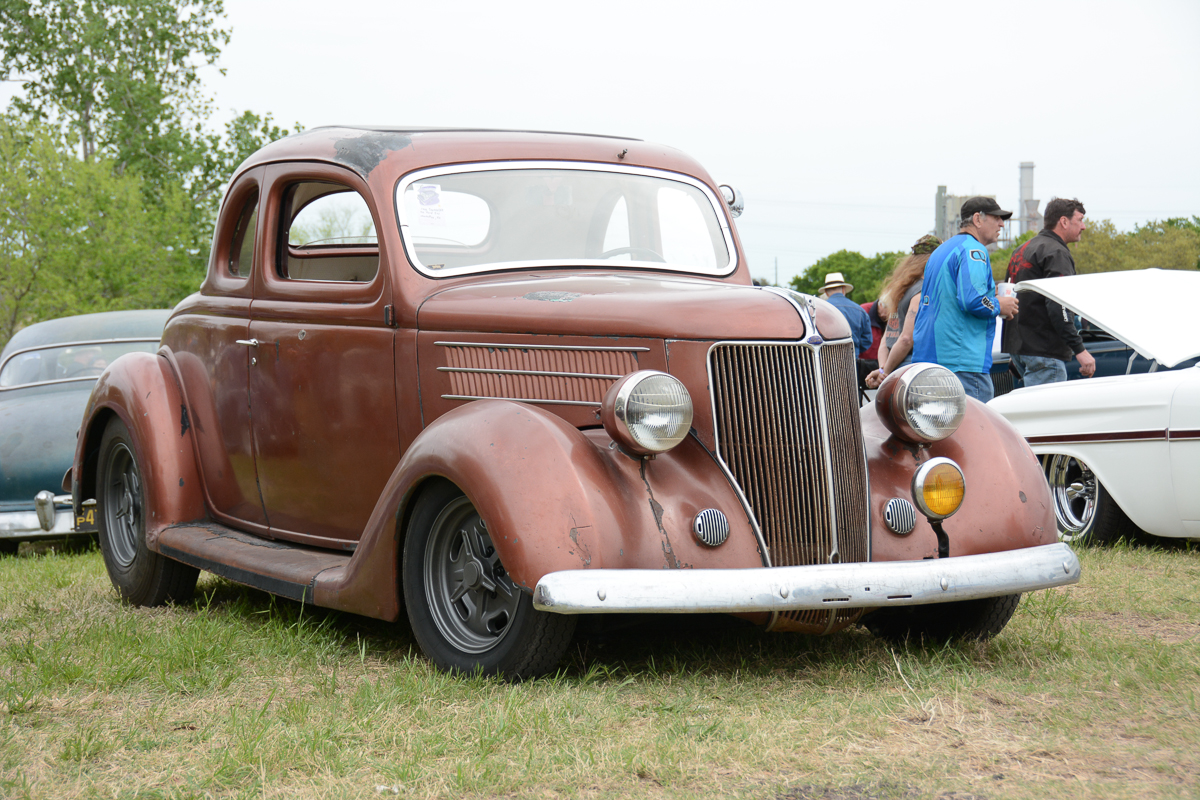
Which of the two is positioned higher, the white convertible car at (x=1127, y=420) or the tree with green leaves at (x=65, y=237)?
the tree with green leaves at (x=65, y=237)

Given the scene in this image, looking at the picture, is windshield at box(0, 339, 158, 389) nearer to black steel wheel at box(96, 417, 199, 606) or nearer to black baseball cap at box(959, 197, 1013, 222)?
black steel wheel at box(96, 417, 199, 606)

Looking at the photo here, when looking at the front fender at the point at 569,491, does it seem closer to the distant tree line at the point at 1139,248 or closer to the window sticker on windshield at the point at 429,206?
the window sticker on windshield at the point at 429,206

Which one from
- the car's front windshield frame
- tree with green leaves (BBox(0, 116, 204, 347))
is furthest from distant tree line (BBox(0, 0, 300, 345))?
the car's front windshield frame

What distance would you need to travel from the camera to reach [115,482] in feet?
17.9

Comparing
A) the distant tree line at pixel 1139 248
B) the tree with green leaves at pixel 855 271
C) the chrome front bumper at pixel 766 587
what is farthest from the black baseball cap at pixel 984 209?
the tree with green leaves at pixel 855 271

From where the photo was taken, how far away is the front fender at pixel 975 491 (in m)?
3.57

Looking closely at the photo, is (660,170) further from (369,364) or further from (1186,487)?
(1186,487)

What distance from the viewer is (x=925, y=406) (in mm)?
3689

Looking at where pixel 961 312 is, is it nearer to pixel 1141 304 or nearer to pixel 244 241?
pixel 1141 304

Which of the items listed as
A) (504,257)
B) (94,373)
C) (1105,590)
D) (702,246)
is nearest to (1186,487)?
(1105,590)

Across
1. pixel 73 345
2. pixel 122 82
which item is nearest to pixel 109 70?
pixel 122 82

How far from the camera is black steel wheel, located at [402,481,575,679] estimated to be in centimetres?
326

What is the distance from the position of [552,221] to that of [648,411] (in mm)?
1380

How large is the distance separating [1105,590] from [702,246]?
7.47ft
